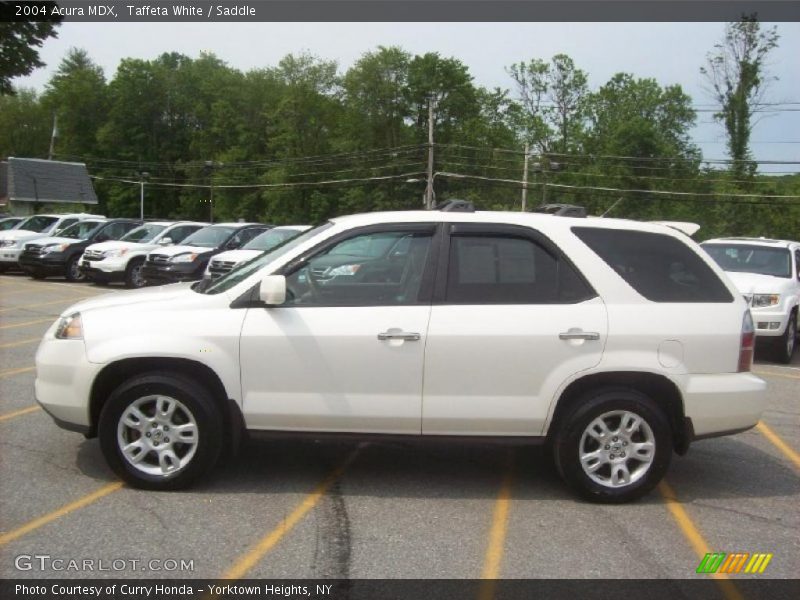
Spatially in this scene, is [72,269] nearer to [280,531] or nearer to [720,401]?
[280,531]

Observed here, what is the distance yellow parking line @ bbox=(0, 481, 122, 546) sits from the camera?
4156 mm

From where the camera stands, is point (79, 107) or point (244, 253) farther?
point (79, 107)

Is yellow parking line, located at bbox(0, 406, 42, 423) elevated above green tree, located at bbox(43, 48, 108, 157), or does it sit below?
below

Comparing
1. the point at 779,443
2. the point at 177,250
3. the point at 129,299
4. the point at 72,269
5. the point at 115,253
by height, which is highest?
the point at 129,299

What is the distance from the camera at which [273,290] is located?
15.3ft

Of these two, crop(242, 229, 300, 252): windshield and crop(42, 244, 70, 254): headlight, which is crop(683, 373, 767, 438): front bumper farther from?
crop(42, 244, 70, 254): headlight

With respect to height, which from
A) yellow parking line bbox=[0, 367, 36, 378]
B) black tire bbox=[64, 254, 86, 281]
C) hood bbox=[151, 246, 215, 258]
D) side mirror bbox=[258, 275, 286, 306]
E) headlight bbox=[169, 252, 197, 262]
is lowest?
black tire bbox=[64, 254, 86, 281]

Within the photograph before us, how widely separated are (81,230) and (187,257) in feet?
19.8

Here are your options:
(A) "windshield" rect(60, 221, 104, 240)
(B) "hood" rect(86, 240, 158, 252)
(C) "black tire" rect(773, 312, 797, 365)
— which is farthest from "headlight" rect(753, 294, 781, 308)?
(A) "windshield" rect(60, 221, 104, 240)

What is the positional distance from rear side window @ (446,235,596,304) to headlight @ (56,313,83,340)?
7.72ft

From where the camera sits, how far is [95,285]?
64.5 feet

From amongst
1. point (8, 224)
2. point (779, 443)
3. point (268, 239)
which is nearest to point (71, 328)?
point (779, 443)

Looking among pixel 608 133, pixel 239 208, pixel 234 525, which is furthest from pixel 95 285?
pixel 239 208

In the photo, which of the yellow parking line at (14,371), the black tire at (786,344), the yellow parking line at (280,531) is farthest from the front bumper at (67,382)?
the black tire at (786,344)
